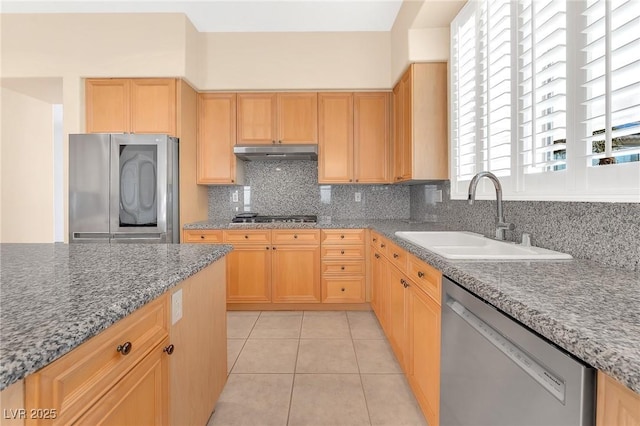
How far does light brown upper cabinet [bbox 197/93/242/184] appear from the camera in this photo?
3.32m

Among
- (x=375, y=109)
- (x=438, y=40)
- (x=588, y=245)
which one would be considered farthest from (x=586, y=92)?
(x=375, y=109)

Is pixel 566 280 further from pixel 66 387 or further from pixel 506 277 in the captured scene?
pixel 66 387

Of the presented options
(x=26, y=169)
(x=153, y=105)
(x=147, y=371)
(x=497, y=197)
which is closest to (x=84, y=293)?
(x=147, y=371)

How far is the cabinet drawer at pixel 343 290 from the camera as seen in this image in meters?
3.11

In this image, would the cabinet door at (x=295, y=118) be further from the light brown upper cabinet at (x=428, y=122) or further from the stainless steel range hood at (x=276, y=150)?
the light brown upper cabinet at (x=428, y=122)

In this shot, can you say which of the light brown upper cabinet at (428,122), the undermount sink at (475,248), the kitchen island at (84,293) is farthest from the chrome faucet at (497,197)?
the kitchen island at (84,293)

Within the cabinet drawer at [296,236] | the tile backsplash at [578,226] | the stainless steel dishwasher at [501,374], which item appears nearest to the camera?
the stainless steel dishwasher at [501,374]

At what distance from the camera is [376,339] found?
8.23ft

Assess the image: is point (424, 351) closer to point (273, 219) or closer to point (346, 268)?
point (346, 268)

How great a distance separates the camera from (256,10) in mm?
2848

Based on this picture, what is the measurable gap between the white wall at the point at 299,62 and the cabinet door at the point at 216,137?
0.48 feet

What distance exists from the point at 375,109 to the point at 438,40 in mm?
929

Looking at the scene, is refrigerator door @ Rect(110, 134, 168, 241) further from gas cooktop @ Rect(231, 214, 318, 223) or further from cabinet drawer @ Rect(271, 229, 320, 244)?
cabinet drawer @ Rect(271, 229, 320, 244)

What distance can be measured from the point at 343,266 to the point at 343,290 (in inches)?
9.6
